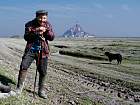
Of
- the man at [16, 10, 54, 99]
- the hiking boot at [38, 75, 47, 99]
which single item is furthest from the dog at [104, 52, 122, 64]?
the man at [16, 10, 54, 99]

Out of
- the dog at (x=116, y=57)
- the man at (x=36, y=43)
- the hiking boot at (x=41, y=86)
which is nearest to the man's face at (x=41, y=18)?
the man at (x=36, y=43)

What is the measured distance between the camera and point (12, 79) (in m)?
13.2

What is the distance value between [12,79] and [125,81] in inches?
421

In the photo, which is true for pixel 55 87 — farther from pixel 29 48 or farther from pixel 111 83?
pixel 111 83

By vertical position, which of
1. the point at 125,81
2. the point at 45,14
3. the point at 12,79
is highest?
the point at 45,14

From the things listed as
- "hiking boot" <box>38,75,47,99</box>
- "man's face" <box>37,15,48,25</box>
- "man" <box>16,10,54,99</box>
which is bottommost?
"hiking boot" <box>38,75,47,99</box>

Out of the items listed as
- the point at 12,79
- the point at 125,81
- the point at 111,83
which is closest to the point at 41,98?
the point at 12,79

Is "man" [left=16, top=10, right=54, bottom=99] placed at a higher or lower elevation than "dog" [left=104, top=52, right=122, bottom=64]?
higher

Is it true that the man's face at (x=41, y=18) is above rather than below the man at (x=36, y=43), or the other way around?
above

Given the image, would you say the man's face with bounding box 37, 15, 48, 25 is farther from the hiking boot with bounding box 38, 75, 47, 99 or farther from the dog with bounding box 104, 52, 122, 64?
the dog with bounding box 104, 52, 122, 64

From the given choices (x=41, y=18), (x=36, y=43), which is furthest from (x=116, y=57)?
(x=41, y=18)

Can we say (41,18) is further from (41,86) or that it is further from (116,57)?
(116,57)

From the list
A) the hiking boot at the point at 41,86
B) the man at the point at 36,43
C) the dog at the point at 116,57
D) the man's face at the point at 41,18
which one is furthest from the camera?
the dog at the point at 116,57

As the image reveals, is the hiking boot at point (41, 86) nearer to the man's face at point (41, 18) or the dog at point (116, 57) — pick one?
the man's face at point (41, 18)
